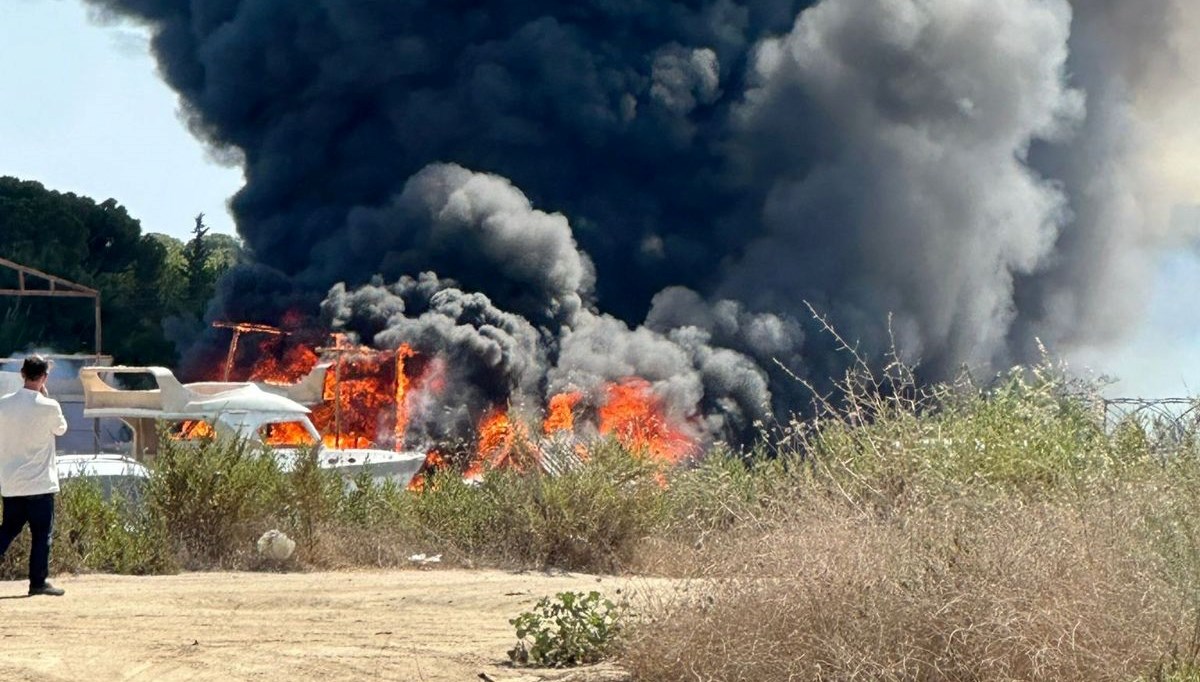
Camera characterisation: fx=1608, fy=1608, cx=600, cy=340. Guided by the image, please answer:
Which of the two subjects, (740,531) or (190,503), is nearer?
(740,531)

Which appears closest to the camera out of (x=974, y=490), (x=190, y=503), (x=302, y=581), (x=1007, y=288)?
(x=974, y=490)

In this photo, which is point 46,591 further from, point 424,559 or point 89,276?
point 89,276

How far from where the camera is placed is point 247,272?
39656 mm

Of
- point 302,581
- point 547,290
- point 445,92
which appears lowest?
point 302,581

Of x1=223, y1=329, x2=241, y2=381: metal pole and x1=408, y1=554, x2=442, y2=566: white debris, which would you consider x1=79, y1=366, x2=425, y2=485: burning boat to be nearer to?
x1=408, y1=554, x2=442, y2=566: white debris

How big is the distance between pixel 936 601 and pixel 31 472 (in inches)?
307

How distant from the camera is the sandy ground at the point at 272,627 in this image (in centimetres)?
Result: 974

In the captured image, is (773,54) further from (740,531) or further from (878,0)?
(740,531)

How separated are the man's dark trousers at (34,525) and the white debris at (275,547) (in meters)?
2.78

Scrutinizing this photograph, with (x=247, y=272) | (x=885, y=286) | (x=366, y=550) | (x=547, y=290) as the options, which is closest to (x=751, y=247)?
(x=885, y=286)

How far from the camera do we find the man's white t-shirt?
1285 cm

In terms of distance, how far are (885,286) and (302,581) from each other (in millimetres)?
31178

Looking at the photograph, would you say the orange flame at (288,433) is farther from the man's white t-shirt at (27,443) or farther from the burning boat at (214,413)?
the man's white t-shirt at (27,443)

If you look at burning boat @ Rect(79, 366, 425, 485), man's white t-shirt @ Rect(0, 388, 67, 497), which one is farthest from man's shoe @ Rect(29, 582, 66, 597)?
burning boat @ Rect(79, 366, 425, 485)
